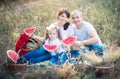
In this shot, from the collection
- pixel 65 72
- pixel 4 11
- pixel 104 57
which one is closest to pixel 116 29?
pixel 104 57

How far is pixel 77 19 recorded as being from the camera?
5.39 meters

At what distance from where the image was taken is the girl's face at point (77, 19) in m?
5.38

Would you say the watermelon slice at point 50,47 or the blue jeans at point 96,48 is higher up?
the watermelon slice at point 50,47

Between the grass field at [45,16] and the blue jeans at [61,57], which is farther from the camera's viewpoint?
the grass field at [45,16]

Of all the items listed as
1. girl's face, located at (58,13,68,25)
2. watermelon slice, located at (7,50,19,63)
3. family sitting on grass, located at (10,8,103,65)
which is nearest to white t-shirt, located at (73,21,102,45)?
family sitting on grass, located at (10,8,103,65)

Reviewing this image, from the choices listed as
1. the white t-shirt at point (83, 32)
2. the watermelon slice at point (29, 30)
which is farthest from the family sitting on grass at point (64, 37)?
the watermelon slice at point (29, 30)

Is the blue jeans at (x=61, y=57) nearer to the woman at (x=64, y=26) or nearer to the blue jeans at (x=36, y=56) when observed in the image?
the blue jeans at (x=36, y=56)

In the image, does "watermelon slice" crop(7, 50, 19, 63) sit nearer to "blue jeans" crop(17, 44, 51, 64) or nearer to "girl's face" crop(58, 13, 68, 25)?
"blue jeans" crop(17, 44, 51, 64)

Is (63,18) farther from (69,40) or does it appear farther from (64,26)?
(69,40)

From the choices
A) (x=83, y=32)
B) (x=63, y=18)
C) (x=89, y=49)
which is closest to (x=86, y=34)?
(x=83, y=32)

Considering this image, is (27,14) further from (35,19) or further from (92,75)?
(92,75)

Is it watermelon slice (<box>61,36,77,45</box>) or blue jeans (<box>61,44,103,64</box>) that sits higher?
watermelon slice (<box>61,36,77,45</box>)

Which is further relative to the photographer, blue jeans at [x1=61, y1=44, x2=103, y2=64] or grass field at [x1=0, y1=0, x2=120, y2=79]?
grass field at [x1=0, y1=0, x2=120, y2=79]

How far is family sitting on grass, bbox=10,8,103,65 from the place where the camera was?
536 centimetres
